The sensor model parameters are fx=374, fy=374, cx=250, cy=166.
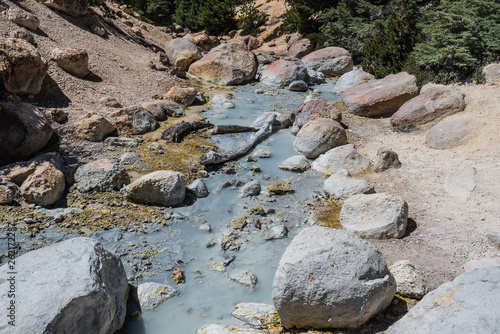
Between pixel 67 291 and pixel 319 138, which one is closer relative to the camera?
pixel 67 291

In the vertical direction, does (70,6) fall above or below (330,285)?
above

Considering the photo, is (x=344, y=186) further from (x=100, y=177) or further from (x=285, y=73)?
(x=285, y=73)

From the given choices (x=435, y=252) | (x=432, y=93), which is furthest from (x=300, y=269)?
(x=432, y=93)

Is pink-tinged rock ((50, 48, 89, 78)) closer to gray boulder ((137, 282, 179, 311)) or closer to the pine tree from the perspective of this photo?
gray boulder ((137, 282, 179, 311))

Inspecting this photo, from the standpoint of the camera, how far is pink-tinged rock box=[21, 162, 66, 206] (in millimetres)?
7012

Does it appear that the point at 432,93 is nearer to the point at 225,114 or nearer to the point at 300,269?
the point at 225,114

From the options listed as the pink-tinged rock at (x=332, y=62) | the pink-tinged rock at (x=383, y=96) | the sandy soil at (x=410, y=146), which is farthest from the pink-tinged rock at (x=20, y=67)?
the pink-tinged rock at (x=332, y=62)

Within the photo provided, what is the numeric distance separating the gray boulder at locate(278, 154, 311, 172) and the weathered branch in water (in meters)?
2.32

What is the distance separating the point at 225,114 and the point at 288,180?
4759mm

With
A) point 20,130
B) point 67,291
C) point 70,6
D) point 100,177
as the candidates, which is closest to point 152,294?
point 67,291

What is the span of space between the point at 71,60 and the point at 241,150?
259 inches

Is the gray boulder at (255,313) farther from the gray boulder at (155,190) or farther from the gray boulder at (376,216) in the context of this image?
the gray boulder at (155,190)

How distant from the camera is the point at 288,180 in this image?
8859 millimetres

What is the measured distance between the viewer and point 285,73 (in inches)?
631
